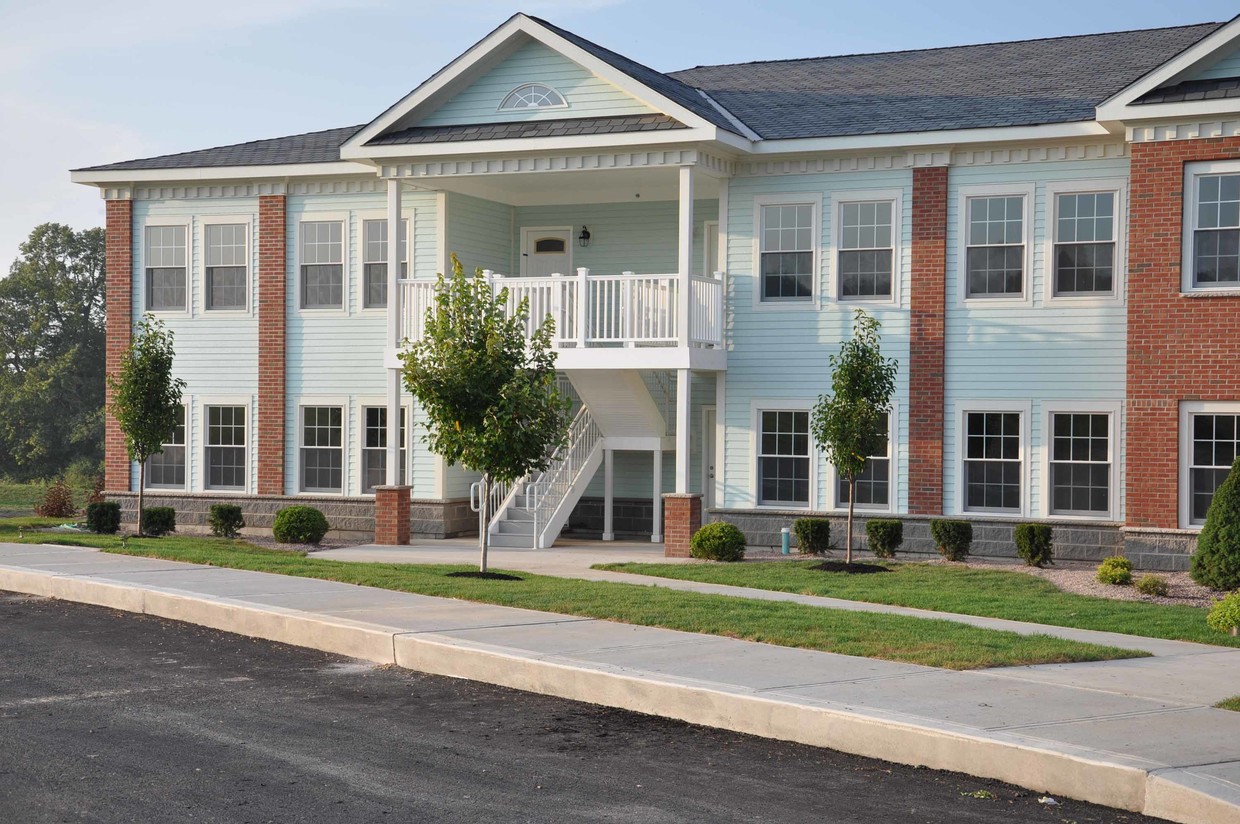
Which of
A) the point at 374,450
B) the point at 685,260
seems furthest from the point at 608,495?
the point at 685,260

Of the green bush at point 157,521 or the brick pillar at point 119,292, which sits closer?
the green bush at point 157,521

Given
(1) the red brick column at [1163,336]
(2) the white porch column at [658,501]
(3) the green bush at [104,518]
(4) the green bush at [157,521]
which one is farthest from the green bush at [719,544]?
(3) the green bush at [104,518]

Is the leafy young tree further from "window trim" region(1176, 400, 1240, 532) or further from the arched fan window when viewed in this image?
"window trim" region(1176, 400, 1240, 532)

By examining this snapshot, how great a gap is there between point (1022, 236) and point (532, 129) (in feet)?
25.8

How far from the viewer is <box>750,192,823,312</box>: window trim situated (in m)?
23.1

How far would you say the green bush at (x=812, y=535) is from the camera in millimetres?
21922

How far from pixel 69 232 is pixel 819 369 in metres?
36.1

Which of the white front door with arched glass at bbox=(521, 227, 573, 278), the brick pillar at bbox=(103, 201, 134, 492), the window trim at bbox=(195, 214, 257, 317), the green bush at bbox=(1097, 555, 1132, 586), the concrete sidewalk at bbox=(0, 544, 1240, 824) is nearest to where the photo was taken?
the concrete sidewalk at bbox=(0, 544, 1240, 824)

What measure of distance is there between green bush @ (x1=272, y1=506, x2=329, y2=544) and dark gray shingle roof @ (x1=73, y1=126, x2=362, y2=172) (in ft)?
21.2

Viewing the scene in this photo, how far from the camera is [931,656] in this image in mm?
11641

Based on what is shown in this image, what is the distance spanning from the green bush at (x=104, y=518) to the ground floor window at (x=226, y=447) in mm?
2546

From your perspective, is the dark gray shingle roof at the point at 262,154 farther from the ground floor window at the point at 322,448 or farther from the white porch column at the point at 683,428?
the white porch column at the point at 683,428

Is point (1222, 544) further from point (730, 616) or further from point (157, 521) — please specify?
point (157, 521)

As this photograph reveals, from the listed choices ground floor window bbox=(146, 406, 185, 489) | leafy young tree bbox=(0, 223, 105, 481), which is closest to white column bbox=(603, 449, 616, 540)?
ground floor window bbox=(146, 406, 185, 489)
